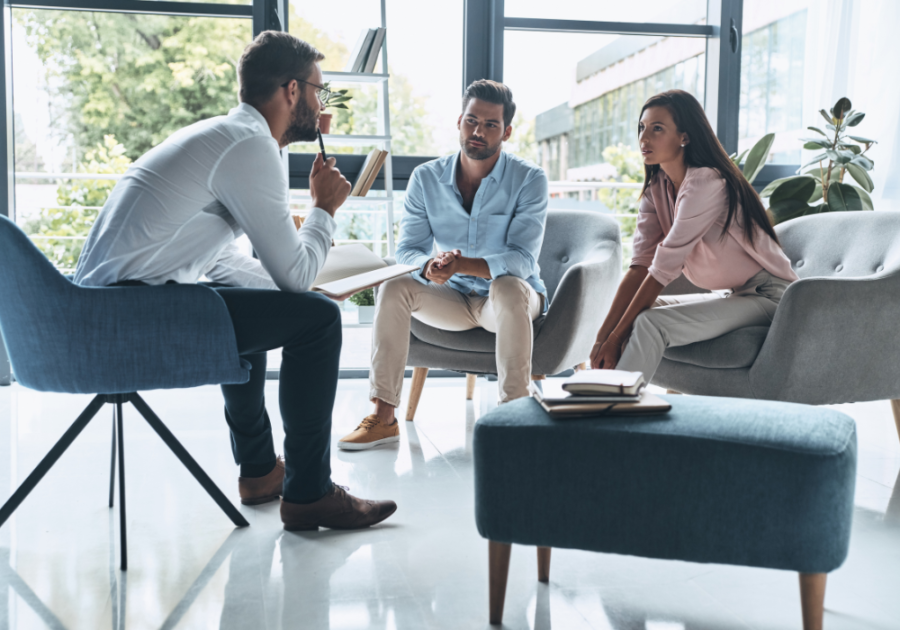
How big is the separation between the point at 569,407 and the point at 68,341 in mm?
944

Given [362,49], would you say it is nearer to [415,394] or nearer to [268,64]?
[415,394]

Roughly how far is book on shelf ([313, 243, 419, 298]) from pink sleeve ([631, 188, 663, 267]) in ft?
2.54

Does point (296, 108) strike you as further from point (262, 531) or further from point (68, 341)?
point (262, 531)

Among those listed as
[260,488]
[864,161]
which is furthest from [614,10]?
[260,488]

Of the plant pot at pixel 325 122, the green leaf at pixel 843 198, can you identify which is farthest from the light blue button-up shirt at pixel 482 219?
the green leaf at pixel 843 198

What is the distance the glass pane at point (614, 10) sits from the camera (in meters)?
3.53

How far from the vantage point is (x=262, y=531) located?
173 centimetres

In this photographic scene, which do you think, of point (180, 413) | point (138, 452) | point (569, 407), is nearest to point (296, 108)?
point (569, 407)

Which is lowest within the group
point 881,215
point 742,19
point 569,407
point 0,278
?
point 569,407

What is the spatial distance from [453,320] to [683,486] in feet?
4.58

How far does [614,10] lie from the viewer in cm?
363

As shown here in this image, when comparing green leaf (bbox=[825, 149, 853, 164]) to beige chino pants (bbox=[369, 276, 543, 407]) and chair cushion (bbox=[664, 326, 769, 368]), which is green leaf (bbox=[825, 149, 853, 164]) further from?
beige chino pants (bbox=[369, 276, 543, 407])

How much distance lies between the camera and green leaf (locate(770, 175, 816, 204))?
10.4 feet

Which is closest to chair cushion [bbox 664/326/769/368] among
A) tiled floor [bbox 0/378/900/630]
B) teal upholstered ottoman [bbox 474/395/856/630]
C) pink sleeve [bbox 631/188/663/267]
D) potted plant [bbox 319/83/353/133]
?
pink sleeve [bbox 631/188/663/267]
